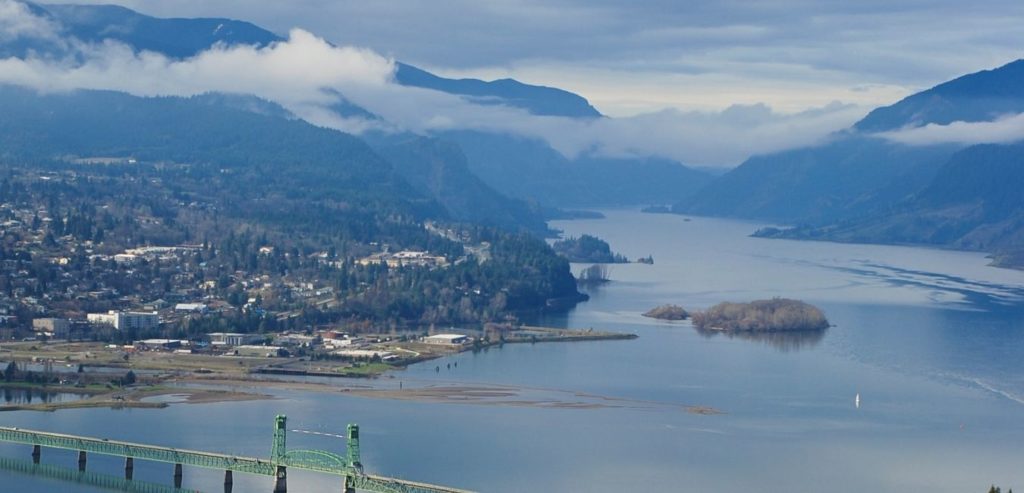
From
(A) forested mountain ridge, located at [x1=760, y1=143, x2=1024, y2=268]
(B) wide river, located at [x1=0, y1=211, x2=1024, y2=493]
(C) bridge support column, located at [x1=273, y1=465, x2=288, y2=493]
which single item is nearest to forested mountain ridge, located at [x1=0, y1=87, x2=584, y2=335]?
(B) wide river, located at [x1=0, y1=211, x2=1024, y2=493]

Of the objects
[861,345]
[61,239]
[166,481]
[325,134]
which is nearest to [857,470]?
[166,481]

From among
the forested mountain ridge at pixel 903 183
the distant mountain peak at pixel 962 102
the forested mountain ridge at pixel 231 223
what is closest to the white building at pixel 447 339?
the forested mountain ridge at pixel 231 223

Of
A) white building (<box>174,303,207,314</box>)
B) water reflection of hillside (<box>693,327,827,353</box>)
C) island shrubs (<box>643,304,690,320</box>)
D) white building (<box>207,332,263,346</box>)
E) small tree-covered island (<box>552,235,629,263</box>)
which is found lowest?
white building (<box>207,332,263,346</box>)

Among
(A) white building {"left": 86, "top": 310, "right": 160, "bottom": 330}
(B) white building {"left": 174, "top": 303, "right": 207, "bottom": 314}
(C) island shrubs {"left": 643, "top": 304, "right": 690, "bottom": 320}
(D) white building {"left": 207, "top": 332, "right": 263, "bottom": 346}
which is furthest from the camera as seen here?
(C) island shrubs {"left": 643, "top": 304, "right": 690, "bottom": 320}

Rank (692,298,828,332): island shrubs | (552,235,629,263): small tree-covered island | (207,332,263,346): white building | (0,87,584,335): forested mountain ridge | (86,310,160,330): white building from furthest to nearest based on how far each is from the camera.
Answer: (552,235,629,263): small tree-covered island → (0,87,584,335): forested mountain ridge → (692,298,828,332): island shrubs → (86,310,160,330): white building → (207,332,263,346): white building

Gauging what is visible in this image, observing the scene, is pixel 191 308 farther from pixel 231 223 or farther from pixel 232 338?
pixel 231 223

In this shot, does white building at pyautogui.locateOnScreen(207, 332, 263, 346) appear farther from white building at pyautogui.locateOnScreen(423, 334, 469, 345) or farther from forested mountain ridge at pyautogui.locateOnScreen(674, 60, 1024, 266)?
forested mountain ridge at pyautogui.locateOnScreen(674, 60, 1024, 266)

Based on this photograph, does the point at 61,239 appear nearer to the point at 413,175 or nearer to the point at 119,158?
the point at 119,158

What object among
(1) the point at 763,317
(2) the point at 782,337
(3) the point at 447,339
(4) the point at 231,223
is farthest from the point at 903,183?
(3) the point at 447,339
